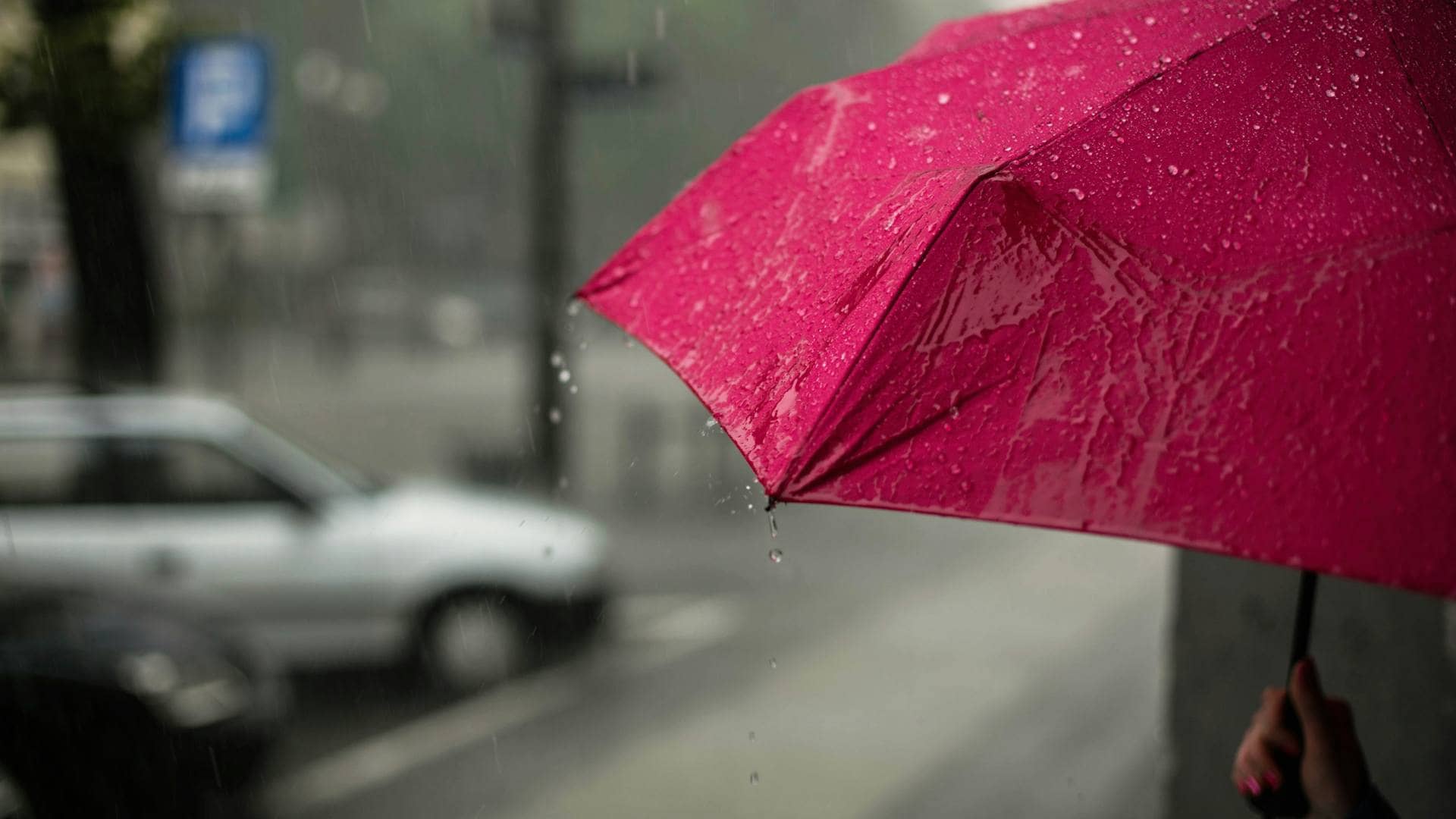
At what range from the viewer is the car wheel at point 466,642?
666cm

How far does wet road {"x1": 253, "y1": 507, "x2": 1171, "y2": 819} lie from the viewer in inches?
204

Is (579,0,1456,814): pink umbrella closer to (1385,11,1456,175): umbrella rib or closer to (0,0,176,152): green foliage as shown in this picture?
(1385,11,1456,175): umbrella rib

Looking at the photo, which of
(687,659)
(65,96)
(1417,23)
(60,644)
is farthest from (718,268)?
(65,96)

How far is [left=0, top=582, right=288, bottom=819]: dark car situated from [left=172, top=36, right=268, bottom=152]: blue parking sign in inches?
153

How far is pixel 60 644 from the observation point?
4.62m

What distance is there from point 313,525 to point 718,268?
519 cm

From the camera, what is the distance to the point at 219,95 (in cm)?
819

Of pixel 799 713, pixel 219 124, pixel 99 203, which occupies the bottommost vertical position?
pixel 799 713

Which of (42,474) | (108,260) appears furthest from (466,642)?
(108,260)

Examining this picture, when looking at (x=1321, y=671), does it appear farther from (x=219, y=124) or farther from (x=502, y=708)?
(x=219, y=124)

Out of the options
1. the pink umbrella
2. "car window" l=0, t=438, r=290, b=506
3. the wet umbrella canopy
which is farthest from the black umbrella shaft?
"car window" l=0, t=438, r=290, b=506

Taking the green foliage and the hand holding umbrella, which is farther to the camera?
the green foliage

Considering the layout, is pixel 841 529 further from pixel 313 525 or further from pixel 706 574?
pixel 313 525

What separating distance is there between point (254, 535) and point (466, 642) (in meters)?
1.21
